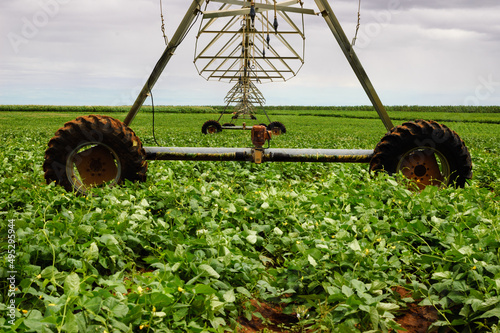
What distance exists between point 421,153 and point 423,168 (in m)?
0.22

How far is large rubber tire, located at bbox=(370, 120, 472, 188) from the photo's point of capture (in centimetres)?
563

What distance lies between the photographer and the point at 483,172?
7973mm

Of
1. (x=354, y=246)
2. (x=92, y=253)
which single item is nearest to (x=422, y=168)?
(x=354, y=246)

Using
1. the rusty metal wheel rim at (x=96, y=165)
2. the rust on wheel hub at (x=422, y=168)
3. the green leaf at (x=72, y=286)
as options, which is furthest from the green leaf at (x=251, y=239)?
the rust on wheel hub at (x=422, y=168)

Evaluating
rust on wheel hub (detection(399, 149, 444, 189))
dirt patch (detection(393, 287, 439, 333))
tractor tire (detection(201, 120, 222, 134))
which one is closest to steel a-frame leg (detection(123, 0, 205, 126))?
rust on wheel hub (detection(399, 149, 444, 189))

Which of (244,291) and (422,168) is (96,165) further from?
(422,168)

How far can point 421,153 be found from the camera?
19.8 ft


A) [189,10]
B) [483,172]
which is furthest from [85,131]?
[483,172]

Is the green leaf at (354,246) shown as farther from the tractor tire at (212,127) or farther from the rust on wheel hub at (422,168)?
the tractor tire at (212,127)

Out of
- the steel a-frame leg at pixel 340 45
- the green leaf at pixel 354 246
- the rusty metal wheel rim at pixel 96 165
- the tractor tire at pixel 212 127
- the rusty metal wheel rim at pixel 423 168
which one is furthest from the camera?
the tractor tire at pixel 212 127

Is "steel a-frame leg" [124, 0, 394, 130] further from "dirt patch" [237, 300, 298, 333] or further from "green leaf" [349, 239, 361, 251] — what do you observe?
"dirt patch" [237, 300, 298, 333]

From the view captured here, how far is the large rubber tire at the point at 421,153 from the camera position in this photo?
563 centimetres

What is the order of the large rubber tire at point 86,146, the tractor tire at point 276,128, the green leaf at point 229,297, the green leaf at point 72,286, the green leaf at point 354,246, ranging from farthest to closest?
the tractor tire at point 276,128 < the large rubber tire at point 86,146 < the green leaf at point 354,246 < the green leaf at point 229,297 < the green leaf at point 72,286

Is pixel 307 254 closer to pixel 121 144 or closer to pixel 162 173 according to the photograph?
pixel 121 144
